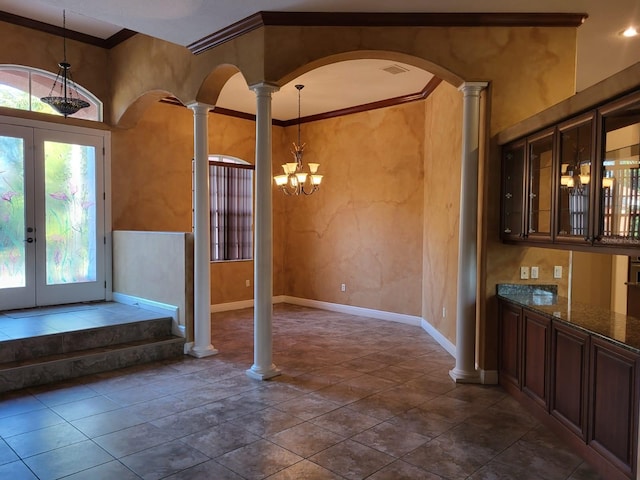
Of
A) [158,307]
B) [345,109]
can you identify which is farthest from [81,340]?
[345,109]

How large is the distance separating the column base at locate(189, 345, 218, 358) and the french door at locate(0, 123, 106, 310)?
7.03ft

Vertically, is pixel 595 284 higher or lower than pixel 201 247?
lower

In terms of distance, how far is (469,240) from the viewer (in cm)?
434

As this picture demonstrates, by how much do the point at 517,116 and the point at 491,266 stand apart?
1.45 meters

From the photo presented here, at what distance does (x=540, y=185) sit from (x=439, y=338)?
2723mm

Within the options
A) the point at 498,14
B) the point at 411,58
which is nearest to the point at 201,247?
the point at 411,58

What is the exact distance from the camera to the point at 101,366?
4660mm

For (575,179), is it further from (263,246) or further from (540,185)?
(263,246)

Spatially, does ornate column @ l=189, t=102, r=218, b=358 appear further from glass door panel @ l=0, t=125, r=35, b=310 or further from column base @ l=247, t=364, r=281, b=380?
glass door panel @ l=0, t=125, r=35, b=310

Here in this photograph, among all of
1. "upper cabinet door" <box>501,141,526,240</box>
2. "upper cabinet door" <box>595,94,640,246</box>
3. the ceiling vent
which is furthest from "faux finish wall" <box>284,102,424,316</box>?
"upper cabinet door" <box>595,94,640,246</box>

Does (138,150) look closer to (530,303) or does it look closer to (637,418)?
(530,303)

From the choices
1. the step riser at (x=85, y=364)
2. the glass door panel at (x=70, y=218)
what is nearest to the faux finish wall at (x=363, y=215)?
the step riser at (x=85, y=364)

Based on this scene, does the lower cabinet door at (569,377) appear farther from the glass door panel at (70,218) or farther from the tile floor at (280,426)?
the glass door panel at (70,218)

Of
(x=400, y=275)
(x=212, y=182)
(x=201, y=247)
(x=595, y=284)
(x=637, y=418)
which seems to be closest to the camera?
(x=637, y=418)
